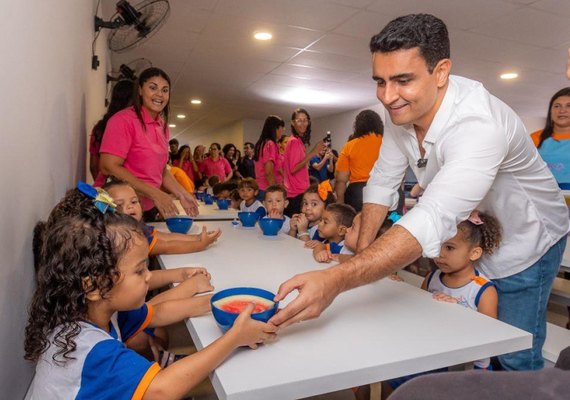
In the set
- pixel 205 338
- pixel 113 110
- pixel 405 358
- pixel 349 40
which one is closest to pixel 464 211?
pixel 405 358

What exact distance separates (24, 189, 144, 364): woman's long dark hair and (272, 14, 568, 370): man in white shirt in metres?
0.39

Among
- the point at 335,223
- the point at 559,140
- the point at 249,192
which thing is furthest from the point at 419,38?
the point at 249,192

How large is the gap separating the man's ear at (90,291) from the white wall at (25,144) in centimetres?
24

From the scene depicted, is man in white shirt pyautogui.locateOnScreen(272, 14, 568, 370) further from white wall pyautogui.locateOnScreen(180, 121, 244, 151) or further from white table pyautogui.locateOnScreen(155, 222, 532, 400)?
white wall pyautogui.locateOnScreen(180, 121, 244, 151)

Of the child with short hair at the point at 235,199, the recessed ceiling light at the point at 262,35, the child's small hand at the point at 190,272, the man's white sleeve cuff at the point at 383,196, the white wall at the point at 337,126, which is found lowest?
the child with short hair at the point at 235,199

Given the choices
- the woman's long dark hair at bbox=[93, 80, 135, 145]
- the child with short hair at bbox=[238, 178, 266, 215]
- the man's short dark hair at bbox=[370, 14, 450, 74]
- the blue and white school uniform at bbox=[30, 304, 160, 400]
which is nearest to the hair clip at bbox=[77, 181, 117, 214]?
the blue and white school uniform at bbox=[30, 304, 160, 400]

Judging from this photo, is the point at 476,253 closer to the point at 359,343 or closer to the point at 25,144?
the point at 359,343

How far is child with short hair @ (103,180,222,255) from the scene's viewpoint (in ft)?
5.25

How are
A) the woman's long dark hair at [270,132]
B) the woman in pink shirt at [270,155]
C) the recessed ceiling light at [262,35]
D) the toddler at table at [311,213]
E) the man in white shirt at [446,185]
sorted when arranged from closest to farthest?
the man in white shirt at [446,185]
the toddler at table at [311,213]
the recessed ceiling light at [262,35]
the woman in pink shirt at [270,155]
the woman's long dark hair at [270,132]

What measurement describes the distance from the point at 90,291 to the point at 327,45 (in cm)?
406

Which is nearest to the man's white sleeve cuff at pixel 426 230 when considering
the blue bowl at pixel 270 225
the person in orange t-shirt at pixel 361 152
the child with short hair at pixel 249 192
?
the blue bowl at pixel 270 225

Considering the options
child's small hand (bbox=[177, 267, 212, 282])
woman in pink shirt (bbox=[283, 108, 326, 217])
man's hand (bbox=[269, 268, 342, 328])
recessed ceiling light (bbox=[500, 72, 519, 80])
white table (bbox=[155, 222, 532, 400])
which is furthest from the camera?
recessed ceiling light (bbox=[500, 72, 519, 80])

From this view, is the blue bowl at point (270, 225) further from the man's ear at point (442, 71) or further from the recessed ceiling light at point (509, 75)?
the recessed ceiling light at point (509, 75)

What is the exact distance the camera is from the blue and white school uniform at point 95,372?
743mm
